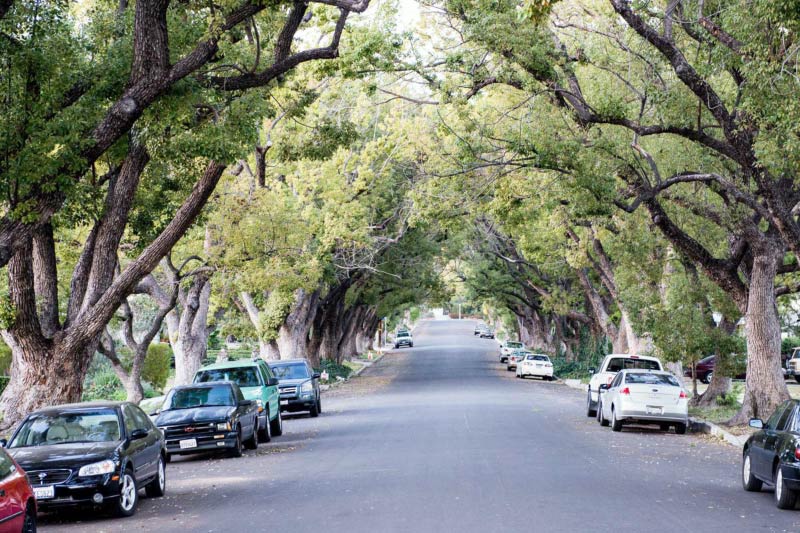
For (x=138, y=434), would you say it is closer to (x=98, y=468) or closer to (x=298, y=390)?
(x=98, y=468)

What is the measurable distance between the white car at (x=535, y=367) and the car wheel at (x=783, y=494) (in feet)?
130

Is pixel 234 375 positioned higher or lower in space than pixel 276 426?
higher

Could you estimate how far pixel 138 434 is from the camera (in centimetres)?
1351

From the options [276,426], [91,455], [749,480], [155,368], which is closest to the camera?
[91,455]

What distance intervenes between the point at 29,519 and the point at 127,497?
3.06 metres

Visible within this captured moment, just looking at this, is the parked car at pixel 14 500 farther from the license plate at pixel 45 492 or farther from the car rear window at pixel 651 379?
the car rear window at pixel 651 379

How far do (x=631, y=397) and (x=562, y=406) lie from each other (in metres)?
9.15

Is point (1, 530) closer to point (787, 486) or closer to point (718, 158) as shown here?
point (787, 486)

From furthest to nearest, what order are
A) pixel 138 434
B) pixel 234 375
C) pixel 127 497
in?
1. pixel 234 375
2. pixel 138 434
3. pixel 127 497

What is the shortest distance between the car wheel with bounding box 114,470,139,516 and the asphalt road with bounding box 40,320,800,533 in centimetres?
15

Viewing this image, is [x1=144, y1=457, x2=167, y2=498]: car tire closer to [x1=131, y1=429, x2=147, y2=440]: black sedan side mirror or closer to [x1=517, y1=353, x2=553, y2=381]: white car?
[x1=131, y1=429, x2=147, y2=440]: black sedan side mirror

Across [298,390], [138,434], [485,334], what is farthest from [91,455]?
[485,334]

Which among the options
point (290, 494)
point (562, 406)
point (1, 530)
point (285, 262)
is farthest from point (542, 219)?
point (1, 530)

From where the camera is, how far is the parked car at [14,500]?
29.4 ft
